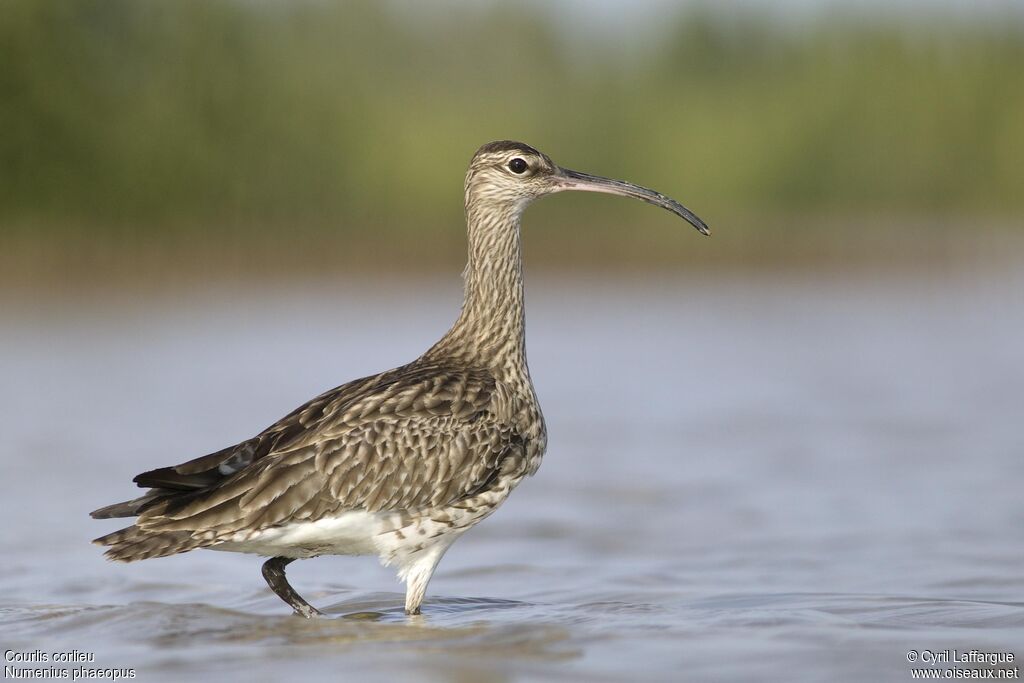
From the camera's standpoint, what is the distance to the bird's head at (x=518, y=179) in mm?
8242

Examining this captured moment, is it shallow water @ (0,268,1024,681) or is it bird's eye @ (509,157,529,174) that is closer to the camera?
shallow water @ (0,268,1024,681)

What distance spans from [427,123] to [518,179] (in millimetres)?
28653

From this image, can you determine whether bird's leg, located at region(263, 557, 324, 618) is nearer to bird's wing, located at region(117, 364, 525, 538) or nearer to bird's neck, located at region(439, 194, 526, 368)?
bird's wing, located at region(117, 364, 525, 538)

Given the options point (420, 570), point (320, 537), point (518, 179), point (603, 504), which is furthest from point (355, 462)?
point (603, 504)

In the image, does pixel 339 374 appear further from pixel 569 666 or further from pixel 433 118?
pixel 433 118

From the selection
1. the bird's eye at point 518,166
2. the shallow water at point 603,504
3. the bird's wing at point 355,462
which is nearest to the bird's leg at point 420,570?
the shallow water at point 603,504

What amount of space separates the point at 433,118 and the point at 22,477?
86.9 ft

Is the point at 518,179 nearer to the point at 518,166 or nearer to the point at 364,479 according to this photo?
the point at 518,166

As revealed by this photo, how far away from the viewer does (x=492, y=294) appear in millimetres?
8172

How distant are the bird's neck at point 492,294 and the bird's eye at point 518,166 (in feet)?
0.63

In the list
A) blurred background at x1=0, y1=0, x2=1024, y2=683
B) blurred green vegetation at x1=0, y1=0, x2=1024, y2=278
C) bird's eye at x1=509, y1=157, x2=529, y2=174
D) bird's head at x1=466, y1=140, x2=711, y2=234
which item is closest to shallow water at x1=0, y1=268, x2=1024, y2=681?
blurred background at x1=0, y1=0, x2=1024, y2=683

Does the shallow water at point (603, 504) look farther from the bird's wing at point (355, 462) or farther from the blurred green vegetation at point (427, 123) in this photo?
the blurred green vegetation at point (427, 123)

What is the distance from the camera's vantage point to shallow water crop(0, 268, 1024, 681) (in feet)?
22.3

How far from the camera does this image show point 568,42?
52.4 meters
